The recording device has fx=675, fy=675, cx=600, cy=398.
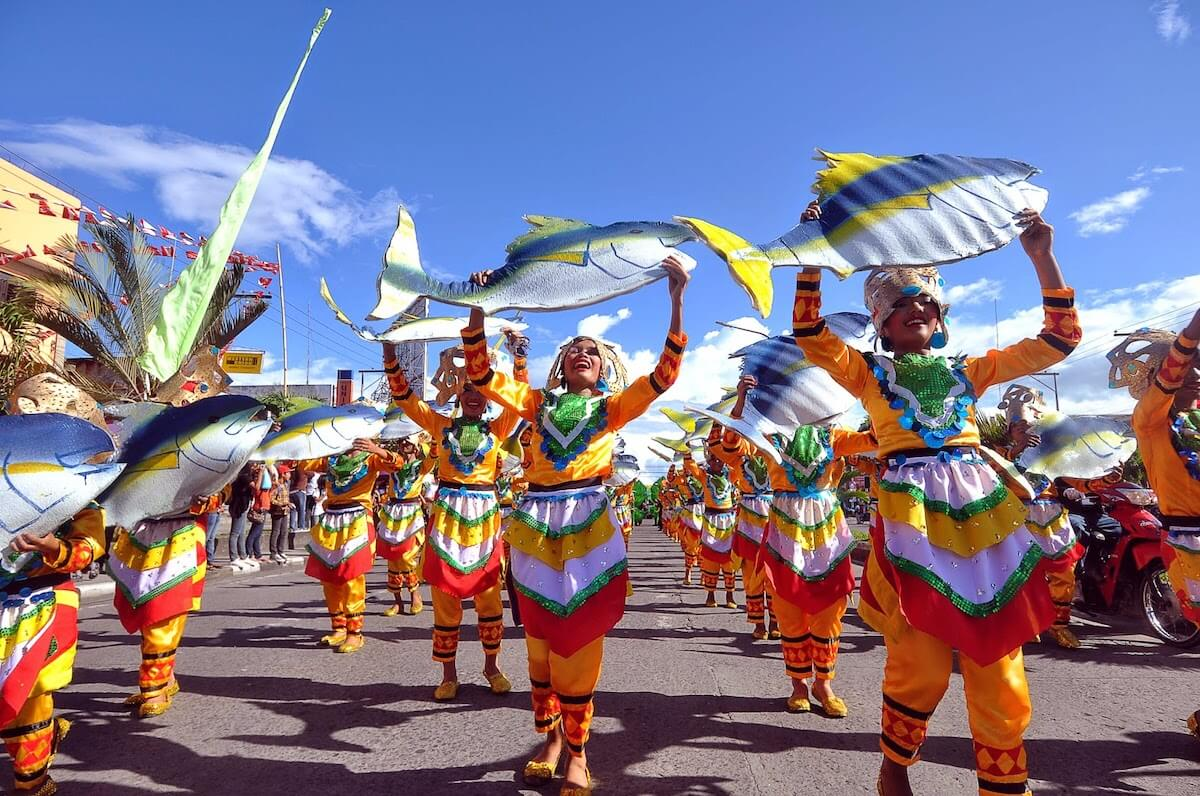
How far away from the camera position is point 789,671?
4109 mm

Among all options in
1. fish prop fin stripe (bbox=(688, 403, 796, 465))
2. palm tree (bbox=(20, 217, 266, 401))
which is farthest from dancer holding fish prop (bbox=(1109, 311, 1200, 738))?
palm tree (bbox=(20, 217, 266, 401))

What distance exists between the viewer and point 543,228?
2846 millimetres

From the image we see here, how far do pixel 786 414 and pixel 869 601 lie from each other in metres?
1.39

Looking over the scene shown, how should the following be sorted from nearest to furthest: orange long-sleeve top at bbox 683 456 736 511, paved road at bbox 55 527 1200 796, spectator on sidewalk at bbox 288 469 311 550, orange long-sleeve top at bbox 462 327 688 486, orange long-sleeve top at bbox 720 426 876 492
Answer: paved road at bbox 55 527 1200 796 < orange long-sleeve top at bbox 462 327 688 486 < orange long-sleeve top at bbox 720 426 876 492 < orange long-sleeve top at bbox 683 456 736 511 < spectator on sidewalk at bbox 288 469 311 550

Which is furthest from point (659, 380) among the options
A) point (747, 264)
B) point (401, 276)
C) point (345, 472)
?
point (345, 472)

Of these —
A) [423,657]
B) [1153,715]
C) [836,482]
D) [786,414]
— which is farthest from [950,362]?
[423,657]

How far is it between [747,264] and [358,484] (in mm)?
5082

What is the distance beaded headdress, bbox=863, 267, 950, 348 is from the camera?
265 centimetres

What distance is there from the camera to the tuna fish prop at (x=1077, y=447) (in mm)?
4598

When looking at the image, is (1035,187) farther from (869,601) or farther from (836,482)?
(836,482)

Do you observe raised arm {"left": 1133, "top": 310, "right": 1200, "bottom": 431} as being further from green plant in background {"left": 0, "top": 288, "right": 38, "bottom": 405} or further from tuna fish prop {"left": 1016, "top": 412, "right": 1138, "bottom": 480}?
green plant in background {"left": 0, "top": 288, "right": 38, "bottom": 405}

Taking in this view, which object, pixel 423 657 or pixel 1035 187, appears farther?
pixel 423 657

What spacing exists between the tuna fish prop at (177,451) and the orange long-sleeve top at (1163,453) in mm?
4622

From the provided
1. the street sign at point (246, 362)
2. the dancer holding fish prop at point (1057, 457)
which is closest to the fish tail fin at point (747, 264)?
the dancer holding fish prop at point (1057, 457)
